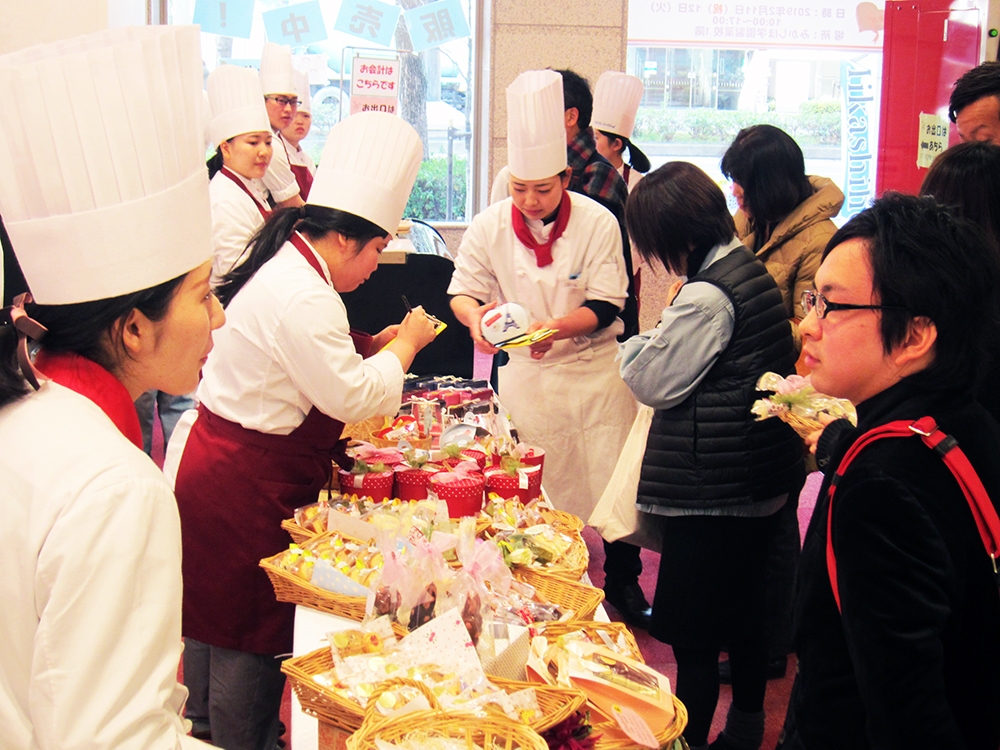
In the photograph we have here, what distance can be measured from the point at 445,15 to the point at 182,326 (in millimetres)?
6595

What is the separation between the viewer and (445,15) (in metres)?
6.98

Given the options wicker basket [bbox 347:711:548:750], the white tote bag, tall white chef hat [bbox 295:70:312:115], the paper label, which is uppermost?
tall white chef hat [bbox 295:70:312:115]

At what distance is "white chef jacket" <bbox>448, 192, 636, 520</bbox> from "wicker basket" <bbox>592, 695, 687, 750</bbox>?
Result: 6.11 feet

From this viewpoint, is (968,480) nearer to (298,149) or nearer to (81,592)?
(81,592)

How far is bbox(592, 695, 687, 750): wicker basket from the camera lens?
116 cm

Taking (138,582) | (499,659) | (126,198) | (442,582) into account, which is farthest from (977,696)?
(126,198)

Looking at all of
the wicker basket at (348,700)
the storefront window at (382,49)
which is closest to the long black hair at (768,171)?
the wicker basket at (348,700)

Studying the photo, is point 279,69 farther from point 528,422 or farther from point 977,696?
point 977,696

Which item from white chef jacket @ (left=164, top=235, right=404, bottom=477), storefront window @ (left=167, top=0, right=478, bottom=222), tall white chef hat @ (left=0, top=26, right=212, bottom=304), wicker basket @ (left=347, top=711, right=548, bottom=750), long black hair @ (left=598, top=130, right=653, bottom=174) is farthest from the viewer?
storefront window @ (left=167, top=0, right=478, bottom=222)

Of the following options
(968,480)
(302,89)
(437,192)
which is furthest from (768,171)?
(437,192)

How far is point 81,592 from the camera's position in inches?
31.6

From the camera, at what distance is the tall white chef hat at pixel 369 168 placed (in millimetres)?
1981

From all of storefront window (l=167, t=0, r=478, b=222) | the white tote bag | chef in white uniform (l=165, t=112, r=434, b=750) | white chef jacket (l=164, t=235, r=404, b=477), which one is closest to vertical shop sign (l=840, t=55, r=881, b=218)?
storefront window (l=167, t=0, r=478, b=222)

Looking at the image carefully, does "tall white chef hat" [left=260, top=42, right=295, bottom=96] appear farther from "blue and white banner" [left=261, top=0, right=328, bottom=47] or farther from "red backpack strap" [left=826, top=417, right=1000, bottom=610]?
"red backpack strap" [left=826, top=417, right=1000, bottom=610]
